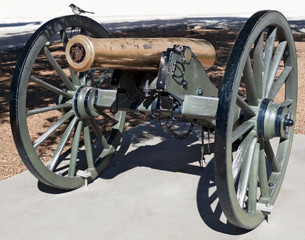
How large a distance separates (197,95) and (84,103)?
1.04 m

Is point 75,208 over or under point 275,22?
under

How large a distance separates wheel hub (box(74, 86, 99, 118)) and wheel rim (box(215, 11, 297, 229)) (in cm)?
137

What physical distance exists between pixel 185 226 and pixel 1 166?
2.48m

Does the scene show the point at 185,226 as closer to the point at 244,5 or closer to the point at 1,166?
the point at 1,166

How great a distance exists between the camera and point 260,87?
13.5 ft

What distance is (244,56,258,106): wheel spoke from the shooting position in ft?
12.4

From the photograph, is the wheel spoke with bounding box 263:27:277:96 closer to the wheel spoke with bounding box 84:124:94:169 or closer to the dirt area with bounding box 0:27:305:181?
the wheel spoke with bounding box 84:124:94:169

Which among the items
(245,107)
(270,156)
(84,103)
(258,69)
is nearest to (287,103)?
(270,156)

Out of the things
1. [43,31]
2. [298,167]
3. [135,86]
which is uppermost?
[43,31]

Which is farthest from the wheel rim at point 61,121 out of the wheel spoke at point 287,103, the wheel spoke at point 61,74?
the wheel spoke at point 287,103

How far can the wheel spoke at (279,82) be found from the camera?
439 cm

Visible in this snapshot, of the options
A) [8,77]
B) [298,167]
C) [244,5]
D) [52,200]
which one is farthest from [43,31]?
[244,5]

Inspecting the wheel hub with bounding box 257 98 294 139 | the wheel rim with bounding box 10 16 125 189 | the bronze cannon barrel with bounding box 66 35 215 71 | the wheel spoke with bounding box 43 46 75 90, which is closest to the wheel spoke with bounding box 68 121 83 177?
the wheel rim with bounding box 10 16 125 189

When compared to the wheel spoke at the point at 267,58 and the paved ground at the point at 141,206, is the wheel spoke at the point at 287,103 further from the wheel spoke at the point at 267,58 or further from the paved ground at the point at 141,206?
the paved ground at the point at 141,206
